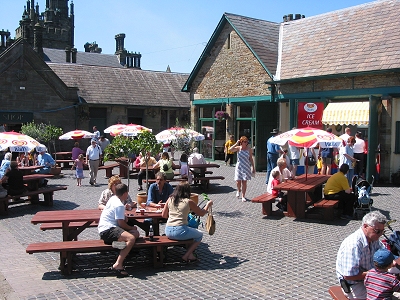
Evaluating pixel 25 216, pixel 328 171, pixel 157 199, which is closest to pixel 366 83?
pixel 328 171

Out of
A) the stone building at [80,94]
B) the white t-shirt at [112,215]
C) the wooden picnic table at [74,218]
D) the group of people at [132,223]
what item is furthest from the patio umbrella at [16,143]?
the stone building at [80,94]

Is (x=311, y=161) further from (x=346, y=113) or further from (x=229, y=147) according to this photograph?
(x=229, y=147)

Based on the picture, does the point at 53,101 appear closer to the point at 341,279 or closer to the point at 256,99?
the point at 256,99

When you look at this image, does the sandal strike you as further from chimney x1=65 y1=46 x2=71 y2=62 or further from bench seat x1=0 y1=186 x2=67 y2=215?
chimney x1=65 y1=46 x2=71 y2=62

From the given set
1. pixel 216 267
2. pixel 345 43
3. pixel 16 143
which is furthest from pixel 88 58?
pixel 216 267

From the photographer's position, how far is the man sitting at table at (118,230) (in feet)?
21.7

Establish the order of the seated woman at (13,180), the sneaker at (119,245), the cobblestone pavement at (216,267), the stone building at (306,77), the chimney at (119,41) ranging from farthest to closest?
the chimney at (119,41), the stone building at (306,77), the seated woman at (13,180), the sneaker at (119,245), the cobblestone pavement at (216,267)

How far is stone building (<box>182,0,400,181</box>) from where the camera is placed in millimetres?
15805

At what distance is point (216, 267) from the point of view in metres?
7.04

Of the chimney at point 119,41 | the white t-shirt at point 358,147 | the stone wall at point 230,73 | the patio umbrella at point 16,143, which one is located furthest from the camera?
the chimney at point 119,41

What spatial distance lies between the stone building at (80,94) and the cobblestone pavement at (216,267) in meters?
18.9

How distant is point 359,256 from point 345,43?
1494cm

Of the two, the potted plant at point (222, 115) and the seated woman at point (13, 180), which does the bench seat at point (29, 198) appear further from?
the potted plant at point (222, 115)

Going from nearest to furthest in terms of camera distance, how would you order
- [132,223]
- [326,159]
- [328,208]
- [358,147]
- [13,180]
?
[132,223]
[328,208]
[13,180]
[358,147]
[326,159]
